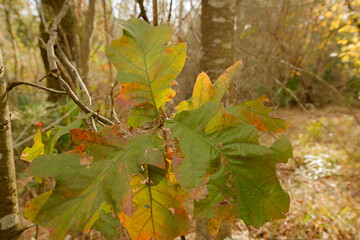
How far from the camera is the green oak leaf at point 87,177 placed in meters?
0.47

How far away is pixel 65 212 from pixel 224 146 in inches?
13.7

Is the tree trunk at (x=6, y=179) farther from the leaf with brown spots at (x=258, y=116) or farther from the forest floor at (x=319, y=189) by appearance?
the leaf with brown spots at (x=258, y=116)

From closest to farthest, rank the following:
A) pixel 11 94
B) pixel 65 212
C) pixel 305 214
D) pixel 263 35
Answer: pixel 65 212
pixel 305 214
pixel 11 94
pixel 263 35

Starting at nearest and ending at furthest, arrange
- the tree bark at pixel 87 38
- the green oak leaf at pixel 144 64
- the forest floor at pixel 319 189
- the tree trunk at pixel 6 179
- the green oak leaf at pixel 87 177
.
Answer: the green oak leaf at pixel 87 177 < the green oak leaf at pixel 144 64 < the tree trunk at pixel 6 179 < the tree bark at pixel 87 38 < the forest floor at pixel 319 189

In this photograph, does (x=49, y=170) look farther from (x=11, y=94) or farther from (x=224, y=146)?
(x=11, y=94)

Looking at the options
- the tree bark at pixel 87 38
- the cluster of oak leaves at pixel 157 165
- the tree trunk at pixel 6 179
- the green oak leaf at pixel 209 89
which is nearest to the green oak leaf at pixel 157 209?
the cluster of oak leaves at pixel 157 165

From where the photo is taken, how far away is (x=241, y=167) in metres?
0.52

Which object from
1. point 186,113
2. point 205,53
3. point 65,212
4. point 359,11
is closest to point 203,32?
point 205,53

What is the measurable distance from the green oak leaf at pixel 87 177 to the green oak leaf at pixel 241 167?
0.24 ft

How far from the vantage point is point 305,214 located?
300 centimetres

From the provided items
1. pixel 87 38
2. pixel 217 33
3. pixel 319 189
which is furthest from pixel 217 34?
pixel 319 189

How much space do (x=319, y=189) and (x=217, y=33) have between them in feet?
11.1

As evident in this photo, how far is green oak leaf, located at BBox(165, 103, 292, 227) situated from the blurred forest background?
0.08m

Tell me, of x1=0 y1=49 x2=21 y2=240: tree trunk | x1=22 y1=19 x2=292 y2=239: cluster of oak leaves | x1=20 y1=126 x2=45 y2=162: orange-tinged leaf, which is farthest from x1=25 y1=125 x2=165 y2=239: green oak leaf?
x1=0 y1=49 x2=21 y2=240: tree trunk
